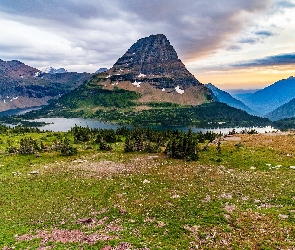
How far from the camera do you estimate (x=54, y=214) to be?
3575 centimetres

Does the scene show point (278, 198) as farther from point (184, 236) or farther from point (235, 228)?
point (184, 236)

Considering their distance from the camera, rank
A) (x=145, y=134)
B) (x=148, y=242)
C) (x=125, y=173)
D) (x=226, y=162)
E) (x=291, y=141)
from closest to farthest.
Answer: (x=148, y=242), (x=125, y=173), (x=226, y=162), (x=291, y=141), (x=145, y=134)

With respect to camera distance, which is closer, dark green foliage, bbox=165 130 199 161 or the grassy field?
the grassy field

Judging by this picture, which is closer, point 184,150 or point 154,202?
point 154,202

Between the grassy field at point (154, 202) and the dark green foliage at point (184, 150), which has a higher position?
the dark green foliage at point (184, 150)

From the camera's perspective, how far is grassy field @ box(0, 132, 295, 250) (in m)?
27.6

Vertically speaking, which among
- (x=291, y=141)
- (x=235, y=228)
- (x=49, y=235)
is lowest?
(x=49, y=235)

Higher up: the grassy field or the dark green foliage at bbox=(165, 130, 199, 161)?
the dark green foliage at bbox=(165, 130, 199, 161)

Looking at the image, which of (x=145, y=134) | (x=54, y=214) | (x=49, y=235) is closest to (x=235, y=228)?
(x=49, y=235)

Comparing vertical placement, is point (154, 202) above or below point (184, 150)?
below

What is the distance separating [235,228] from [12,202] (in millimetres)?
32886

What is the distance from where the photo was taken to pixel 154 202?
36906mm

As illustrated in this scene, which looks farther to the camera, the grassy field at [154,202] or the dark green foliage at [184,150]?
the dark green foliage at [184,150]

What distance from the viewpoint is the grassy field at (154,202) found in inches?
1088
